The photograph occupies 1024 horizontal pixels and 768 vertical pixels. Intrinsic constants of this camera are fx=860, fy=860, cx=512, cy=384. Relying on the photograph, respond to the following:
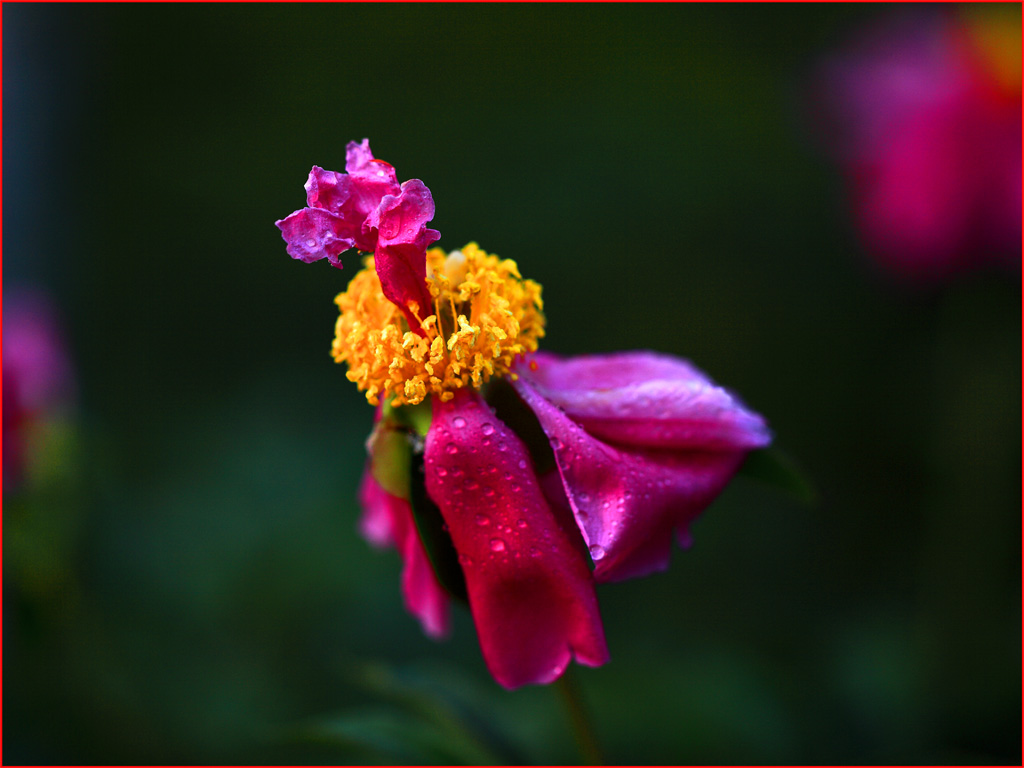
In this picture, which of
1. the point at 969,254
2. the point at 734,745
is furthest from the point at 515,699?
the point at 969,254

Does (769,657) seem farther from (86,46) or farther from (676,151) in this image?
(86,46)

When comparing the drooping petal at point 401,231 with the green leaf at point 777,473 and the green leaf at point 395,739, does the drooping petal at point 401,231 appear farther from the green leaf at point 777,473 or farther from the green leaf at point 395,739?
the green leaf at point 395,739

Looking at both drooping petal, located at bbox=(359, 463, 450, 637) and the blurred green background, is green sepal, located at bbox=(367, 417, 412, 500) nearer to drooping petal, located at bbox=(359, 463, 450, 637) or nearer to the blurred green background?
A: drooping petal, located at bbox=(359, 463, 450, 637)

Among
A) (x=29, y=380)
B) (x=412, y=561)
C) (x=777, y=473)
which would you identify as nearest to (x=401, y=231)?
(x=412, y=561)

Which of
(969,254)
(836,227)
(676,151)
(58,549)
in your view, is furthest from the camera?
(676,151)

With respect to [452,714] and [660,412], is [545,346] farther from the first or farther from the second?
[660,412]

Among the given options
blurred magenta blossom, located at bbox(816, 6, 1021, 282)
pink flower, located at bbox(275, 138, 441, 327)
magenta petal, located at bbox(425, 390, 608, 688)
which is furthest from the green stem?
blurred magenta blossom, located at bbox(816, 6, 1021, 282)
